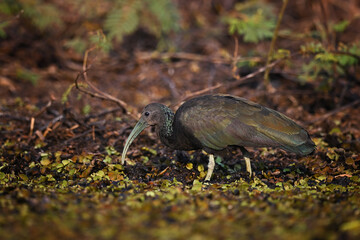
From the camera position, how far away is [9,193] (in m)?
4.60

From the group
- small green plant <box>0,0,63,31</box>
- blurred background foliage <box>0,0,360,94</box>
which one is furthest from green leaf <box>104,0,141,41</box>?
small green plant <box>0,0,63,31</box>

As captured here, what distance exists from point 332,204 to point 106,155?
10.4ft

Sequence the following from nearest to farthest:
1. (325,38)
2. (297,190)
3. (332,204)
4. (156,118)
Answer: (332,204)
(297,190)
(156,118)
(325,38)

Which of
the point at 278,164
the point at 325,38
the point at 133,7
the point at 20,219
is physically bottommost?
the point at 278,164

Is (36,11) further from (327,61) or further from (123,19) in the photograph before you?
(327,61)

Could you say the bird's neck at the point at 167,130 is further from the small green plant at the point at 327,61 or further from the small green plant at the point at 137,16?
the small green plant at the point at 137,16

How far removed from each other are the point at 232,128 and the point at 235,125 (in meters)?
0.05

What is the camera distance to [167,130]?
579cm

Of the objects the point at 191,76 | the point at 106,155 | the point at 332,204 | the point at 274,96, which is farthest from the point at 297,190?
the point at 191,76

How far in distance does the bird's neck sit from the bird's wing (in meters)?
0.32

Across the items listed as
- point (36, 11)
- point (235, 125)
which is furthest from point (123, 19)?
point (235, 125)

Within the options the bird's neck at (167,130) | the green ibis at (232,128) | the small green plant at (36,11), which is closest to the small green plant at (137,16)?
the small green plant at (36,11)

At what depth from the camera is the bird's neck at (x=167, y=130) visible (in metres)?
5.74

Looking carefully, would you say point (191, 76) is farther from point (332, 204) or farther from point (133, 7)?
point (332, 204)
